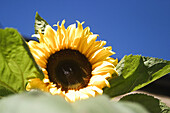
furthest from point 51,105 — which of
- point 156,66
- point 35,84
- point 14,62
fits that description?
point 156,66

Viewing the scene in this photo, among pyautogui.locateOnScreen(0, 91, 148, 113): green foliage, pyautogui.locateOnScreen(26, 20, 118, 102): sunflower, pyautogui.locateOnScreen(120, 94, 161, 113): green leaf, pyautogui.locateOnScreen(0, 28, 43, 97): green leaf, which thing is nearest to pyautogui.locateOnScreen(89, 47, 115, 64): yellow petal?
pyautogui.locateOnScreen(26, 20, 118, 102): sunflower

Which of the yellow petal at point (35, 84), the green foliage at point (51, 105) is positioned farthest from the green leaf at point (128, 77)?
the green foliage at point (51, 105)

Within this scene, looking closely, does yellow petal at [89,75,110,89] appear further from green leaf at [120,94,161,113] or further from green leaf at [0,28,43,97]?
green leaf at [0,28,43,97]

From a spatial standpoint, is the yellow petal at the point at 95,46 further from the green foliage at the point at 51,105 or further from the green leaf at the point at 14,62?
the green foliage at the point at 51,105

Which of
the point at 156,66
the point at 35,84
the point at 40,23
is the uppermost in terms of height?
the point at 156,66

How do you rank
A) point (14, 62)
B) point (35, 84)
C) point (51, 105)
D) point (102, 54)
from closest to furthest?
point (51, 105), point (14, 62), point (35, 84), point (102, 54)

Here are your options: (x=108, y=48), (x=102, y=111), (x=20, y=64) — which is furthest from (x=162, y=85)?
(x=102, y=111)

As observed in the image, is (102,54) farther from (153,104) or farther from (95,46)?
(153,104)
